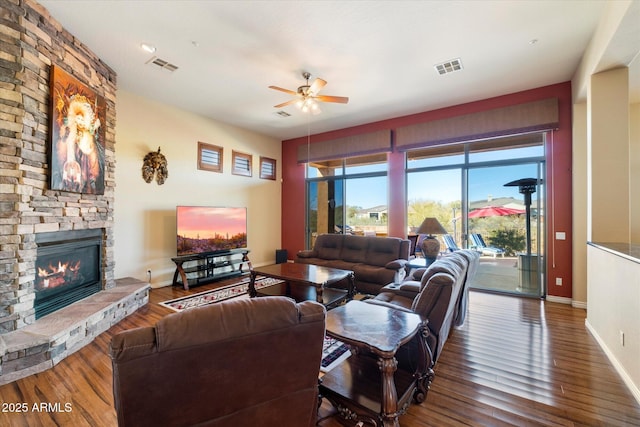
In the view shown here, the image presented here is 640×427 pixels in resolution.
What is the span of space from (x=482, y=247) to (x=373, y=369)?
12.6 feet

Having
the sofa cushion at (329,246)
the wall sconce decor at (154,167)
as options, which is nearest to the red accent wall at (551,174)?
the sofa cushion at (329,246)

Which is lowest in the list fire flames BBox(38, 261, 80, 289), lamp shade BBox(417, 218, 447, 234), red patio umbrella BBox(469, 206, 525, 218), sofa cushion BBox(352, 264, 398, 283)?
sofa cushion BBox(352, 264, 398, 283)

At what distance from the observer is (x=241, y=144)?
6484mm

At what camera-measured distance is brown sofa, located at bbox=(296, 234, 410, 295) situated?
440cm

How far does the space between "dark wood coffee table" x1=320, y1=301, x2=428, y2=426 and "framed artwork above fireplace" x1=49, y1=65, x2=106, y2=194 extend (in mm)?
3291

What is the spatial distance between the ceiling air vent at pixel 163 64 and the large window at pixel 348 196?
152 inches

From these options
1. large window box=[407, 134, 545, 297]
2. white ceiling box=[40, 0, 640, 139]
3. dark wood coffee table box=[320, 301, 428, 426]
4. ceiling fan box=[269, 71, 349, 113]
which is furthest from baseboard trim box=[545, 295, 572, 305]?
ceiling fan box=[269, 71, 349, 113]

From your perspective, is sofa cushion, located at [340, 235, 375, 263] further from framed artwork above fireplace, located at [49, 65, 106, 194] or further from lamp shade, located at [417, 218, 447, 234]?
framed artwork above fireplace, located at [49, 65, 106, 194]

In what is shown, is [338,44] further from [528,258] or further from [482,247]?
[528,258]

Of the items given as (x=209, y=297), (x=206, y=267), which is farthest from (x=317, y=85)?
(x=206, y=267)

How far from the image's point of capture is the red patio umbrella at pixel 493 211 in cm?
467

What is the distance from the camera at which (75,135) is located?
3.16 metres

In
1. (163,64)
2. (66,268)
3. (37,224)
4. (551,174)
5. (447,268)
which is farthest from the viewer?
(551,174)

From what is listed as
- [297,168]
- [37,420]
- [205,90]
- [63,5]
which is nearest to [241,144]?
[297,168]
